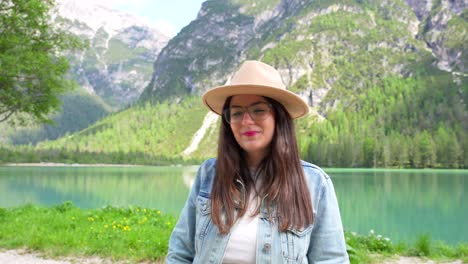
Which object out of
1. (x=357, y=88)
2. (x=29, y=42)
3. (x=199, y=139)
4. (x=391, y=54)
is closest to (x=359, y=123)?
(x=357, y=88)

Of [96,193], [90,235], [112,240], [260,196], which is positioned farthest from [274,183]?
[96,193]

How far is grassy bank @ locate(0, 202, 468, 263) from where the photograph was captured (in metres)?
7.31

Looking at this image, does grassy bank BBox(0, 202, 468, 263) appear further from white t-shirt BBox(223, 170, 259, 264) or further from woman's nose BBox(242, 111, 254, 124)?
woman's nose BBox(242, 111, 254, 124)

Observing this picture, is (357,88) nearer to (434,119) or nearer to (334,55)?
(334,55)

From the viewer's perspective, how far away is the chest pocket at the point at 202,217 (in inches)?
92.6

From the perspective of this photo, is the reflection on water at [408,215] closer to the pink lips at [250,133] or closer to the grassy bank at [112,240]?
the grassy bank at [112,240]

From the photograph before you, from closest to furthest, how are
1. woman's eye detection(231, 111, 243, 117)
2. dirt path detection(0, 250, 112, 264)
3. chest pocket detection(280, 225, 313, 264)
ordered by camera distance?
1. chest pocket detection(280, 225, 313, 264)
2. woman's eye detection(231, 111, 243, 117)
3. dirt path detection(0, 250, 112, 264)

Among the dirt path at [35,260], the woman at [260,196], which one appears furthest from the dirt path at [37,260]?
the woman at [260,196]

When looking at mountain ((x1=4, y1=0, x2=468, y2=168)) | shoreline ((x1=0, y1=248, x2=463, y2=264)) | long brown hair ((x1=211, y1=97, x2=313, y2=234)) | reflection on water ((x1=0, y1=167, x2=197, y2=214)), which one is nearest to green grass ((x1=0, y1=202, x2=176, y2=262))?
shoreline ((x1=0, y1=248, x2=463, y2=264))

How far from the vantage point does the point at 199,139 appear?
189m

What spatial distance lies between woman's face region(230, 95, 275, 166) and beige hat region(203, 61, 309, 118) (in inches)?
2.2

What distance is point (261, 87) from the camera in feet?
7.64

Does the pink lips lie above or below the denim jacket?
above

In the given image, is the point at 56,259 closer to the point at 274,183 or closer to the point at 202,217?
the point at 202,217
